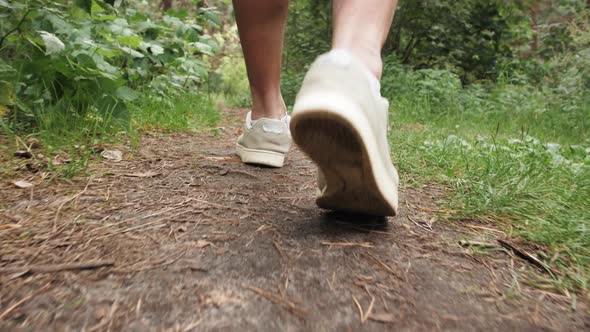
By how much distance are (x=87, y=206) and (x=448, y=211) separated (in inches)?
38.2

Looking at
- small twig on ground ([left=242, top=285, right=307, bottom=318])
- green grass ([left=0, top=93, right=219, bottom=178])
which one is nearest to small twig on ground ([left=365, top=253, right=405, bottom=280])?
small twig on ground ([left=242, top=285, right=307, bottom=318])

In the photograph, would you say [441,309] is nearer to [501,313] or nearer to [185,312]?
[501,313]

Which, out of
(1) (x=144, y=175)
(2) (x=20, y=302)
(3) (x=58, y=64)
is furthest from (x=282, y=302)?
(3) (x=58, y=64)

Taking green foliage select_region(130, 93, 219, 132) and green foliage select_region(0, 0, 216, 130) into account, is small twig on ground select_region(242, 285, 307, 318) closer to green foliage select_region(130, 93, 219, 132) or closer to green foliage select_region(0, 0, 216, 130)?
green foliage select_region(0, 0, 216, 130)

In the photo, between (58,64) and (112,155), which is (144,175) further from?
Answer: (58,64)

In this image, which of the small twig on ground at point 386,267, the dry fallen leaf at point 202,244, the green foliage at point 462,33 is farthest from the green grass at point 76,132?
the green foliage at point 462,33

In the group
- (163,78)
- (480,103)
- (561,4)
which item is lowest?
(480,103)

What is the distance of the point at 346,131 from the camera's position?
0.67 meters

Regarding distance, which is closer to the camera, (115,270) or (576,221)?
(115,270)

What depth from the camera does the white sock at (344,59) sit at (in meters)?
0.76

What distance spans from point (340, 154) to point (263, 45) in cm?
87

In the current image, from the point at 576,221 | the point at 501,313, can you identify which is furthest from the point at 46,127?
the point at 576,221

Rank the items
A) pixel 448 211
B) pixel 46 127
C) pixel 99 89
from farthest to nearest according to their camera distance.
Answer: pixel 99 89, pixel 46 127, pixel 448 211

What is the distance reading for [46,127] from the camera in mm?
1397
